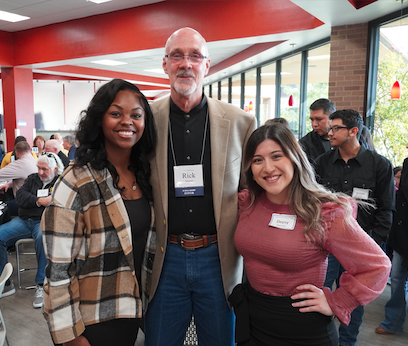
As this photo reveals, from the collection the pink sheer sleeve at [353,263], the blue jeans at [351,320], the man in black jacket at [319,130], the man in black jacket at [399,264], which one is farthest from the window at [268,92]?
the pink sheer sleeve at [353,263]

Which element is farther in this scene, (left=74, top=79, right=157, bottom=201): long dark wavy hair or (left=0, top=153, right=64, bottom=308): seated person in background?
(left=0, top=153, right=64, bottom=308): seated person in background

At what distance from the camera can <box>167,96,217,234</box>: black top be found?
5.13ft

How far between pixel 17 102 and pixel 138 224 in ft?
28.9

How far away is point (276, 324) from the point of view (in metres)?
1.33

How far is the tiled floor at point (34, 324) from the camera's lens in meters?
2.71

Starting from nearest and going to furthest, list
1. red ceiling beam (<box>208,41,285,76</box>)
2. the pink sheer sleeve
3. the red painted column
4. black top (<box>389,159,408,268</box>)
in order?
the pink sheer sleeve < black top (<box>389,159,408,268</box>) < red ceiling beam (<box>208,41,285,76</box>) < the red painted column

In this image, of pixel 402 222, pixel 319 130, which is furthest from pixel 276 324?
pixel 319 130

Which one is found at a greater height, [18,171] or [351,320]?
[18,171]

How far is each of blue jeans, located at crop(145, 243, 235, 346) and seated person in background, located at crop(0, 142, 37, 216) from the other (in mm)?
3462

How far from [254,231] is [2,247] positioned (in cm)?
317

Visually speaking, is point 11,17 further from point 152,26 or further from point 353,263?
point 353,263

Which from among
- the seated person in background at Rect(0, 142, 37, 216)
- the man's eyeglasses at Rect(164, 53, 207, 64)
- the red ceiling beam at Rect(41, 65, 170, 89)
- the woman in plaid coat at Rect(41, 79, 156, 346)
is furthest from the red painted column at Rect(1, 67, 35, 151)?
the woman in plaid coat at Rect(41, 79, 156, 346)

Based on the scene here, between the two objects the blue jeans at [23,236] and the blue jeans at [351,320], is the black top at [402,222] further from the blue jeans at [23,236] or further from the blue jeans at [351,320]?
the blue jeans at [23,236]

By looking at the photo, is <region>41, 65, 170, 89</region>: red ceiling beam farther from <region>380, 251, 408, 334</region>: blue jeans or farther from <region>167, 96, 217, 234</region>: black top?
<region>380, 251, 408, 334</region>: blue jeans
